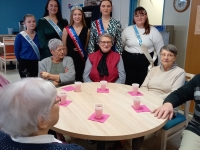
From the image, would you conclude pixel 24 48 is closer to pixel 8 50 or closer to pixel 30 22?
pixel 30 22

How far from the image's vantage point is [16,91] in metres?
0.80

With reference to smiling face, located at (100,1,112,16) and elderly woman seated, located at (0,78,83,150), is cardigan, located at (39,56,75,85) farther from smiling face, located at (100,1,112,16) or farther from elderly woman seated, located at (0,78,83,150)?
elderly woman seated, located at (0,78,83,150)

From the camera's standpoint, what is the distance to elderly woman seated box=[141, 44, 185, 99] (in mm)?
2059

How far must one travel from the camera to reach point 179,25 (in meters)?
3.59

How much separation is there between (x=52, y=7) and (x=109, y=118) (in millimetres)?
1918

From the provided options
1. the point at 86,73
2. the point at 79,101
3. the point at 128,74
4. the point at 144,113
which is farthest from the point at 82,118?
the point at 128,74

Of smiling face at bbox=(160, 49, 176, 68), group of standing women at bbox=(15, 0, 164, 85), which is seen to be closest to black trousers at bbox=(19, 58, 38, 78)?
group of standing women at bbox=(15, 0, 164, 85)

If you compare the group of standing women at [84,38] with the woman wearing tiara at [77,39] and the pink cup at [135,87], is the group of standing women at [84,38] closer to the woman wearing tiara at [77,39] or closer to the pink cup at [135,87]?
the woman wearing tiara at [77,39]

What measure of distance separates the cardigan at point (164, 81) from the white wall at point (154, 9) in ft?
9.12

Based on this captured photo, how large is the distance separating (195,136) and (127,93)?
0.67m

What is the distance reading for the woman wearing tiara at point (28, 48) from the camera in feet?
9.37

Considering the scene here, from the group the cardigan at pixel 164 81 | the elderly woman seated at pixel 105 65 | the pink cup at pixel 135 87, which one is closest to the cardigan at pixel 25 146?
the pink cup at pixel 135 87

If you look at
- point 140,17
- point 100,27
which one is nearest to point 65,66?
point 100,27

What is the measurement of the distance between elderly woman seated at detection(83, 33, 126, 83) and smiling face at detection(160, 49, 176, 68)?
52 cm
